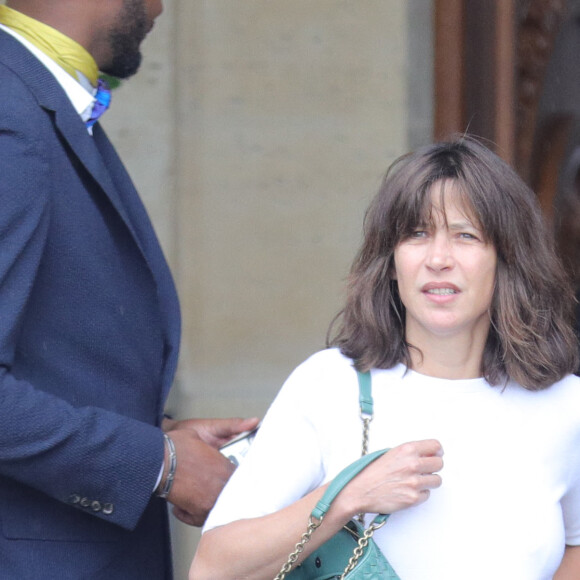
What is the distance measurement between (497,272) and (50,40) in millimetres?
978

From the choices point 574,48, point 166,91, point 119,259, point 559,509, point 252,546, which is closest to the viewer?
point 252,546

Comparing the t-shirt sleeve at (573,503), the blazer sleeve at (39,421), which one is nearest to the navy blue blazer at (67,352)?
the blazer sleeve at (39,421)

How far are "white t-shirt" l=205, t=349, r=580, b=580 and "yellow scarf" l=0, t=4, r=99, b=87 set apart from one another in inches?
30.5

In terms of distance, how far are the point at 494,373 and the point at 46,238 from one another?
2.74 ft

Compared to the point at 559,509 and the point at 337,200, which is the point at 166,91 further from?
the point at 559,509

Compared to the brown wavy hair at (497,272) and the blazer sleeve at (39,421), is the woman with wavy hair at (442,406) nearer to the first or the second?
the brown wavy hair at (497,272)

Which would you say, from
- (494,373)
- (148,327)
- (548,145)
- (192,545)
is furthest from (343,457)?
(548,145)

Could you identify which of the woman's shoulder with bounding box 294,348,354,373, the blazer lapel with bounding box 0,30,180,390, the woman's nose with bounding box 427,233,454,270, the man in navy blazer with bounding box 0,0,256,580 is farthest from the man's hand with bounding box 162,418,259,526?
the woman's nose with bounding box 427,233,454,270

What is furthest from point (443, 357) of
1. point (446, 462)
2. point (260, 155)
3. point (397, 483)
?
point (260, 155)

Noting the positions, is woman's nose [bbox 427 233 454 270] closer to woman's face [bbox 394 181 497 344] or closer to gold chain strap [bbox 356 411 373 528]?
woman's face [bbox 394 181 497 344]

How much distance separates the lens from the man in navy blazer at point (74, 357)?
187 centimetres

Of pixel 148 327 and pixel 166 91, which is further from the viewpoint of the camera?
pixel 166 91

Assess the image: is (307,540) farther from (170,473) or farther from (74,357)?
(74,357)

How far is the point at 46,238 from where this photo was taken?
1.94m
